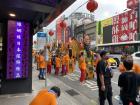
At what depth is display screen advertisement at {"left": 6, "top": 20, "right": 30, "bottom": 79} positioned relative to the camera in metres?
12.2

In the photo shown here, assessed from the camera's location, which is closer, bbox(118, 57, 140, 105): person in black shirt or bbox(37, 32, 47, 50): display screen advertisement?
bbox(118, 57, 140, 105): person in black shirt

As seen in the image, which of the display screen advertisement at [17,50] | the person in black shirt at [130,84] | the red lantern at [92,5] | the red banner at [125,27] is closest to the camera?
the person in black shirt at [130,84]

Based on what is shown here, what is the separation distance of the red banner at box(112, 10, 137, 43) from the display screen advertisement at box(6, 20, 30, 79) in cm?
3737

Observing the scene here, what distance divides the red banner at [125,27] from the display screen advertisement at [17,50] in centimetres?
3737

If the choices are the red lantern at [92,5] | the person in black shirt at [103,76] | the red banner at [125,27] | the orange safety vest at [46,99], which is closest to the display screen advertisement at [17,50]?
the red lantern at [92,5]

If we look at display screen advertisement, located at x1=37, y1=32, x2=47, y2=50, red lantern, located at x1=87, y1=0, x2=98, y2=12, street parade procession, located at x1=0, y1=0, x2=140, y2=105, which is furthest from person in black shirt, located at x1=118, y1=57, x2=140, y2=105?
display screen advertisement, located at x1=37, y1=32, x2=47, y2=50

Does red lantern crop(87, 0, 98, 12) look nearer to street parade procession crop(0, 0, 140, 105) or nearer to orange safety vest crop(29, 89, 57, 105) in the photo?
street parade procession crop(0, 0, 140, 105)

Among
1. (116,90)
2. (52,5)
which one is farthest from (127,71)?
(116,90)

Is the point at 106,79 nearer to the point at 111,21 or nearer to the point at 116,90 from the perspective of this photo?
the point at 116,90

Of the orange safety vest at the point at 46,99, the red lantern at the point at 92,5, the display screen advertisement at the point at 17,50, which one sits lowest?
the orange safety vest at the point at 46,99

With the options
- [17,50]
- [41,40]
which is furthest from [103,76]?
[17,50]

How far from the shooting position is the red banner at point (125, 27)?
167ft

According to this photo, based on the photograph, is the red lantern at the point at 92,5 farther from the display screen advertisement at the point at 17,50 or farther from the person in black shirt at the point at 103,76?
the display screen advertisement at the point at 17,50

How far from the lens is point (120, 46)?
35.4 meters
